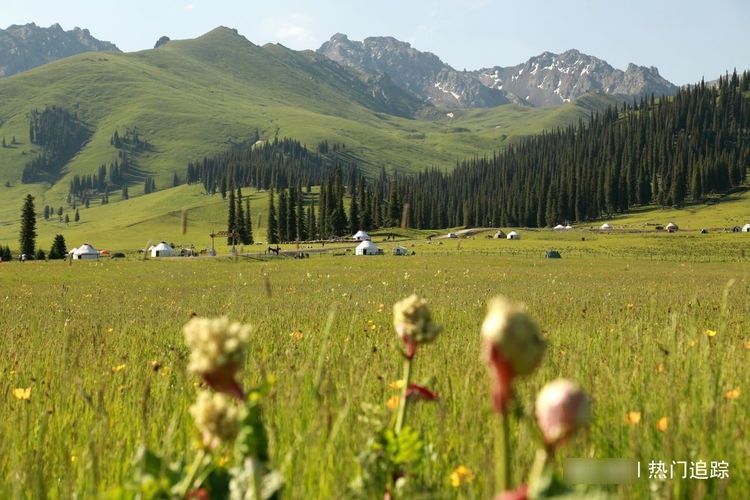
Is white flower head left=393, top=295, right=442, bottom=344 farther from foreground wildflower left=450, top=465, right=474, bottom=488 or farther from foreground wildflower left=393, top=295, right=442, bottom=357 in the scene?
foreground wildflower left=450, top=465, right=474, bottom=488

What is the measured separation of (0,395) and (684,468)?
4.49 meters

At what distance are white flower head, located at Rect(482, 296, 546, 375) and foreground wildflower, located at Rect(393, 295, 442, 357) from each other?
75 cm

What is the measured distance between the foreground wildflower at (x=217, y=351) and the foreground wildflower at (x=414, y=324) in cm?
58

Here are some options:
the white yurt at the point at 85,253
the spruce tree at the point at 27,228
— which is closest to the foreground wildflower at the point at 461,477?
the spruce tree at the point at 27,228

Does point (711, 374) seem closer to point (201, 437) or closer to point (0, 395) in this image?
point (201, 437)

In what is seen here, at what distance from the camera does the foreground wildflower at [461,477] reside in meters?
2.24

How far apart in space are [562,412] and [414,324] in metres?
0.76

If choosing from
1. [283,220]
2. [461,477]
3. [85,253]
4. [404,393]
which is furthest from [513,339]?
[283,220]

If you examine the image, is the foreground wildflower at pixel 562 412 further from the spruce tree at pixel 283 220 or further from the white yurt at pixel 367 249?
the spruce tree at pixel 283 220

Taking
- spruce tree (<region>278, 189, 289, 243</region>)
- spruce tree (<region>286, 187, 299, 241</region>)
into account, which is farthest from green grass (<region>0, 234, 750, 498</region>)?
spruce tree (<region>278, 189, 289, 243</region>)

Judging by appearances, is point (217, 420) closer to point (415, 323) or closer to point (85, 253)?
point (415, 323)

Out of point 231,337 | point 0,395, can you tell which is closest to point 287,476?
point 231,337

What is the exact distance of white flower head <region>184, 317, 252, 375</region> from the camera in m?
1.08

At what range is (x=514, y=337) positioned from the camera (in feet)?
2.73
